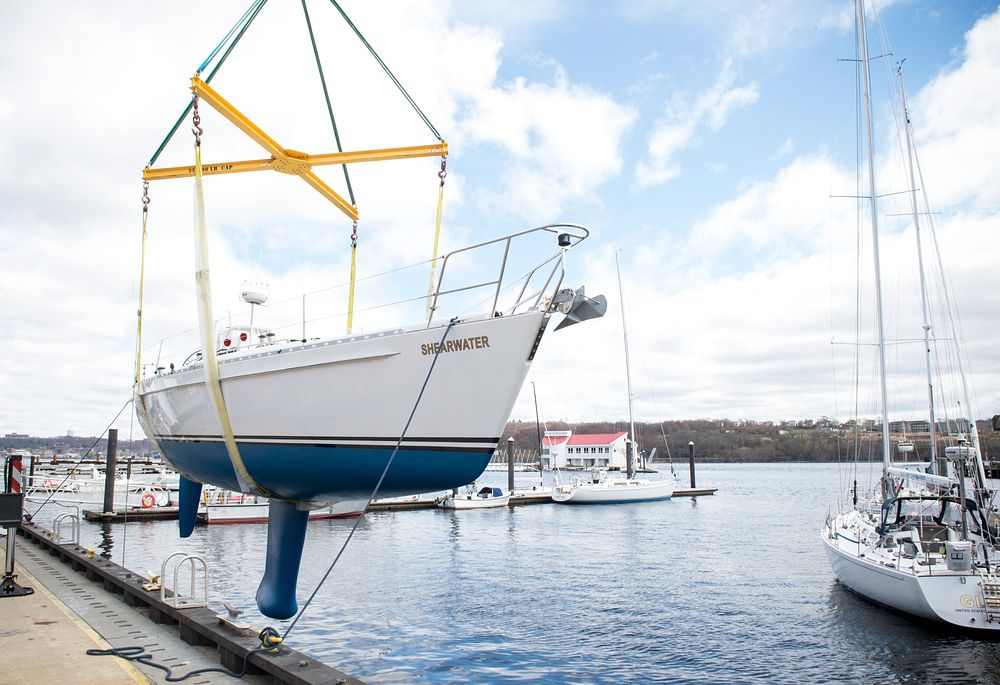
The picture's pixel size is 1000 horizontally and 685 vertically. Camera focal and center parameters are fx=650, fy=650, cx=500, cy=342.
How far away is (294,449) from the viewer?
6477 millimetres

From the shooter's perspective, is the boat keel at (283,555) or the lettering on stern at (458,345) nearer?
the lettering on stern at (458,345)

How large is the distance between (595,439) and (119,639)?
99622 mm

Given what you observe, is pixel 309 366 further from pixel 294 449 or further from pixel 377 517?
pixel 377 517

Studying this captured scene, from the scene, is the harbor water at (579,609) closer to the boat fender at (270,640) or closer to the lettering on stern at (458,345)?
Result: the boat fender at (270,640)

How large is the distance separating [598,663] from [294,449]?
7.54 meters

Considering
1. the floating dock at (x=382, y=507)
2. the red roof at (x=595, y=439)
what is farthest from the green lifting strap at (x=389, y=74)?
the red roof at (x=595, y=439)

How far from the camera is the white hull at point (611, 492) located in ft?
140

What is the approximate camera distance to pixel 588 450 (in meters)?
105

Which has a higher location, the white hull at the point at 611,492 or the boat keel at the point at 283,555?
the boat keel at the point at 283,555

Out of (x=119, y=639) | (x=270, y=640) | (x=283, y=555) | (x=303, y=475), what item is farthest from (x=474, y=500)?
(x=303, y=475)

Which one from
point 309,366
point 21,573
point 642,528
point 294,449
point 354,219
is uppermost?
point 354,219

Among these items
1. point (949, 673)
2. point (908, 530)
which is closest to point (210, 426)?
point (949, 673)

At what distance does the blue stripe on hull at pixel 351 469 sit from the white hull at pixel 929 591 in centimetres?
1147

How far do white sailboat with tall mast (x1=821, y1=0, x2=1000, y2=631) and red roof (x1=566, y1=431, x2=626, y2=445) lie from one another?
277ft
